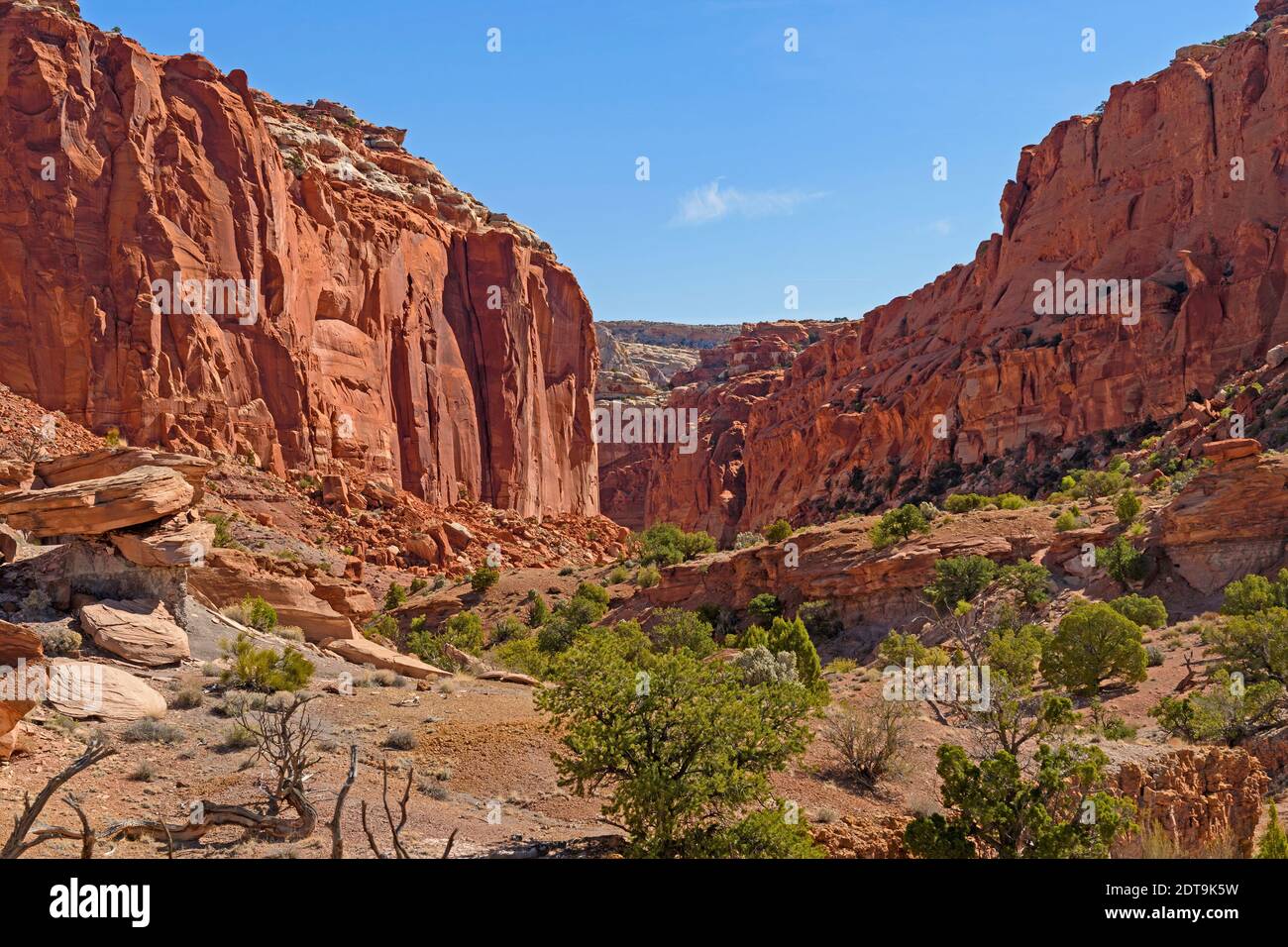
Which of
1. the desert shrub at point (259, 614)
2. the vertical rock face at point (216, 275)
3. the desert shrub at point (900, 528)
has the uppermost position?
the vertical rock face at point (216, 275)

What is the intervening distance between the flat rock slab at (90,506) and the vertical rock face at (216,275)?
2383 centimetres

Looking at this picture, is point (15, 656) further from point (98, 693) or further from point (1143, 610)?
point (1143, 610)

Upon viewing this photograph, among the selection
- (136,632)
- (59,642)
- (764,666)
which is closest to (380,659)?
(136,632)

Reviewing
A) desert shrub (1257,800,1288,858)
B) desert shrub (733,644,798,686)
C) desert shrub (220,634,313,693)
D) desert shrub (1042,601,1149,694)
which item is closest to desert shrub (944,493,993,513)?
desert shrub (1042,601,1149,694)

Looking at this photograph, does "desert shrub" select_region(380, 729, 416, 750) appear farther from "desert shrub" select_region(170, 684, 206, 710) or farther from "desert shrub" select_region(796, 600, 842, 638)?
"desert shrub" select_region(796, 600, 842, 638)

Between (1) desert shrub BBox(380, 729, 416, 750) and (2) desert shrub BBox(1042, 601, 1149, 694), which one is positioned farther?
(2) desert shrub BBox(1042, 601, 1149, 694)

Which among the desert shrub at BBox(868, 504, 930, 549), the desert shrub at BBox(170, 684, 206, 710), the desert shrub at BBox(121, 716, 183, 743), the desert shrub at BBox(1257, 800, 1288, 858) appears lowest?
the desert shrub at BBox(1257, 800, 1288, 858)

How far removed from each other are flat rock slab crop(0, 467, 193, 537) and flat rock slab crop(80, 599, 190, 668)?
5.49 ft

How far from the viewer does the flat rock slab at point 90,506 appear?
20234mm

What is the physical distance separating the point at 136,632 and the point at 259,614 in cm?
453

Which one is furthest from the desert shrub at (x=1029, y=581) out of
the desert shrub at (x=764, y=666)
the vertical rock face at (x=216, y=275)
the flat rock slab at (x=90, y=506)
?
the vertical rock face at (x=216, y=275)

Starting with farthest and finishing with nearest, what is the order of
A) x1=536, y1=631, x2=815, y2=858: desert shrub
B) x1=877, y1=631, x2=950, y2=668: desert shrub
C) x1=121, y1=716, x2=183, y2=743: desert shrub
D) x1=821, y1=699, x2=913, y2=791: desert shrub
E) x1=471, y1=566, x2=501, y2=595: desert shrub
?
x1=471, y1=566, x2=501, y2=595: desert shrub → x1=877, y1=631, x2=950, y2=668: desert shrub → x1=821, y1=699, x2=913, y2=791: desert shrub → x1=121, y1=716, x2=183, y2=743: desert shrub → x1=536, y1=631, x2=815, y2=858: desert shrub

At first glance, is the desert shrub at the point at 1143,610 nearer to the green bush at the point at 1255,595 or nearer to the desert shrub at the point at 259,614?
the green bush at the point at 1255,595

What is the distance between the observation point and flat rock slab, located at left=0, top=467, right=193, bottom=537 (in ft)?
66.4
